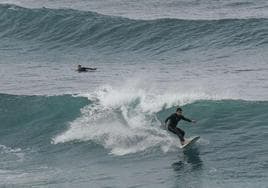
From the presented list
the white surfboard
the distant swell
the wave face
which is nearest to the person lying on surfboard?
the white surfboard

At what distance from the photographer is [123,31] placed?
48.5 m

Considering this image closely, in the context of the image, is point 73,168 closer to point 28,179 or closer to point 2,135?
point 28,179

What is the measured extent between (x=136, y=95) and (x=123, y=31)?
1851 cm

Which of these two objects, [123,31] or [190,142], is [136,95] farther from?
[123,31]

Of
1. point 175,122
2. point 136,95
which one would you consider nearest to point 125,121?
point 136,95

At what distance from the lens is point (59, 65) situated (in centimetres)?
4338

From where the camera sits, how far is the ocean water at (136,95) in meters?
24.3

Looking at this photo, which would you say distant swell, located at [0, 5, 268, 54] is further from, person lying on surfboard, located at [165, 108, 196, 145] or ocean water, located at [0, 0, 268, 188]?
person lying on surfboard, located at [165, 108, 196, 145]

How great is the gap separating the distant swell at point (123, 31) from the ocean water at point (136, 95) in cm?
11

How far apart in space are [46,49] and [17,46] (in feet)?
10.5

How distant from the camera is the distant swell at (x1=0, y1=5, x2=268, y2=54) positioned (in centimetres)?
4356

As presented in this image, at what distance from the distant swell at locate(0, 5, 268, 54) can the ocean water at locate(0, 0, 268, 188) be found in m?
0.11

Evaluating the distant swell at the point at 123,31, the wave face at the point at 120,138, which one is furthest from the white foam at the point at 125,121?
the distant swell at the point at 123,31

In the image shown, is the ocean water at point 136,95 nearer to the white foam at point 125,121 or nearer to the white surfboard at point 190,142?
the white foam at point 125,121
